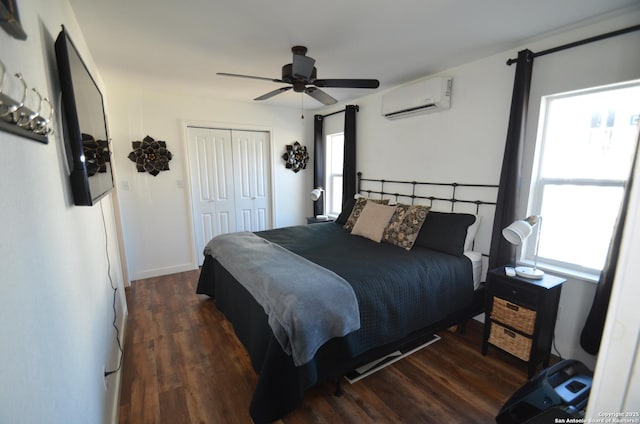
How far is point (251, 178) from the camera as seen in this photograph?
4391 mm

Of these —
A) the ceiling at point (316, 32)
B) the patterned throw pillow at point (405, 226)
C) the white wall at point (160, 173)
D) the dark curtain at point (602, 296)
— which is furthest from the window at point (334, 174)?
the dark curtain at point (602, 296)

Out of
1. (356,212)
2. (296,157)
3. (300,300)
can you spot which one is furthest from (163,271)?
(300,300)

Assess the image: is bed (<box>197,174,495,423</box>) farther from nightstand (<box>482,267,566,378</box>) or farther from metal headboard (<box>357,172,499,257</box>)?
nightstand (<box>482,267,566,378</box>)

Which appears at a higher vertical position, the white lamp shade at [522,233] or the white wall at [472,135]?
the white wall at [472,135]

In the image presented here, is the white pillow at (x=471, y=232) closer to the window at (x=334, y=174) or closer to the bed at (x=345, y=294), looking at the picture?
A: the bed at (x=345, y=294)

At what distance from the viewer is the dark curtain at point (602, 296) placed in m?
1.70

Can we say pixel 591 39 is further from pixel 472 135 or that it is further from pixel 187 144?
pixel 187 144

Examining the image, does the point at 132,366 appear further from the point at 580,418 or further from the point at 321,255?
the point at 580,418

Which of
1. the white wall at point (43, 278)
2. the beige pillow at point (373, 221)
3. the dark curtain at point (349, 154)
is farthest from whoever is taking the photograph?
the dark curtain at point (349, 154)

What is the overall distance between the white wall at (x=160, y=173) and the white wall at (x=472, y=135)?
1933mm

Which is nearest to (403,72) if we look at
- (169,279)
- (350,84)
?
A: (350,84)

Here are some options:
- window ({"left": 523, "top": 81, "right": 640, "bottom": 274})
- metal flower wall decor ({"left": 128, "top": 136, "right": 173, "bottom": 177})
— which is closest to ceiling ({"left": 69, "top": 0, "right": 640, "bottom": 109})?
window ({"left": 523, "top": 81, "right": 640, "bottom": 274})

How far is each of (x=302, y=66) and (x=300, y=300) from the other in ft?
5.32

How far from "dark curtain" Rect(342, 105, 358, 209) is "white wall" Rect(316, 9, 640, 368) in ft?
0.70
